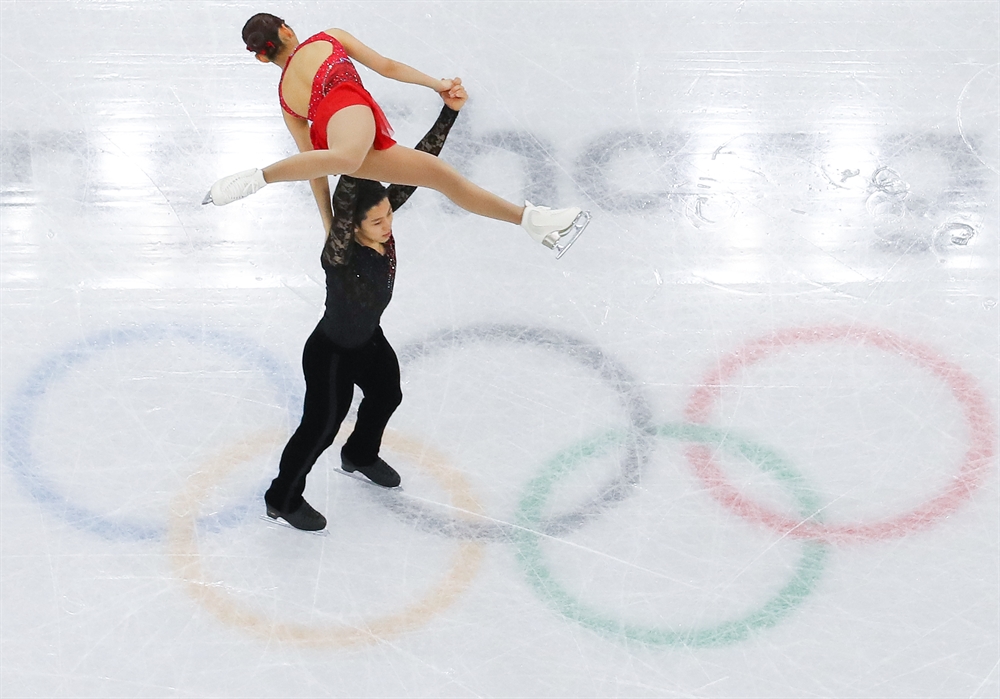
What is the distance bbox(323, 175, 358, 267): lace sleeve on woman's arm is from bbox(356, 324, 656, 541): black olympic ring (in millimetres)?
1098

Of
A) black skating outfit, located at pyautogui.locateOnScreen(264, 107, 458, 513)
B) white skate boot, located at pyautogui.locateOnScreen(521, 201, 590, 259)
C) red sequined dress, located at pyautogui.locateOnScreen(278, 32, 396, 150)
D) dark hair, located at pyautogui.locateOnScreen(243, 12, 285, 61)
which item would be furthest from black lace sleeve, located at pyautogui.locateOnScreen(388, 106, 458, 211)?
dark hair, located at pyautogui.locateOnScreen(243, 12, 285, 61)

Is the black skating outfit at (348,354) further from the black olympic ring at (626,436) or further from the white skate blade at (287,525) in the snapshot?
the black olympic ring at (626,436)

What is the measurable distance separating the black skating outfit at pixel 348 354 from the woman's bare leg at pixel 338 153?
101 mm

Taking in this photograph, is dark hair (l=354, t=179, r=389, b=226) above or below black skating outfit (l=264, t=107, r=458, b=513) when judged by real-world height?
above

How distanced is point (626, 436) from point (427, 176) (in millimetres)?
1321

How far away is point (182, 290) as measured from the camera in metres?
5.05

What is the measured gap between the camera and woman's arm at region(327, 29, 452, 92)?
13.2 feet

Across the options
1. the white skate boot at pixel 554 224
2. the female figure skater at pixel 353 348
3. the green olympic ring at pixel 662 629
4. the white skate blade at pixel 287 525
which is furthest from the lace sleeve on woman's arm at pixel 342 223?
the green olympic ring at pixel 662 629

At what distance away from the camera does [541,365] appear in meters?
4.88

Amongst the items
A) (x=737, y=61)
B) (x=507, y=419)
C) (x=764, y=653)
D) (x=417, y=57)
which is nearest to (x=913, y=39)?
(x=737, y=61)

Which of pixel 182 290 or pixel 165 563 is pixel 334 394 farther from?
pixel 182 290

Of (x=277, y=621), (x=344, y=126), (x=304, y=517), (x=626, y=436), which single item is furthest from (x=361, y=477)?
(x=344, y=126)

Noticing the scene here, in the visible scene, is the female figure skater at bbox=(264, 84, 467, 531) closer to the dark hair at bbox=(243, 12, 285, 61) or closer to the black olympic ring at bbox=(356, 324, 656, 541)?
the black olympic ring at bbox=(356, 324, 656, 541)

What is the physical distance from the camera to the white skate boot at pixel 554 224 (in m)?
4.05
